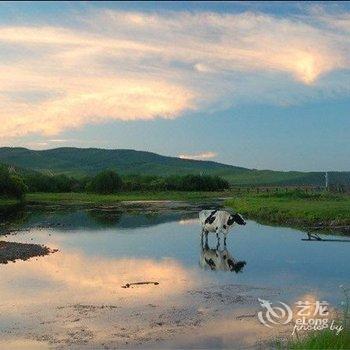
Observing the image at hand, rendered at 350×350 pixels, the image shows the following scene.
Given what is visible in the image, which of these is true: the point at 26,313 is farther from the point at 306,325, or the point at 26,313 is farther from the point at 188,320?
the point at 306,325

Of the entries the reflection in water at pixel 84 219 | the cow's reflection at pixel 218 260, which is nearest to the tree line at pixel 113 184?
the reflection in water at pixel 84 219

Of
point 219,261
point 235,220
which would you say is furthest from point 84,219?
point 219,261

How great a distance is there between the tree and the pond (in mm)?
64093

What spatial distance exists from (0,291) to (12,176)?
59479 millimetres

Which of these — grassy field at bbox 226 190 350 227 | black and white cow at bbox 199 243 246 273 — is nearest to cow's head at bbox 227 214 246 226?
black and white cow at bbox 199 243 246 273

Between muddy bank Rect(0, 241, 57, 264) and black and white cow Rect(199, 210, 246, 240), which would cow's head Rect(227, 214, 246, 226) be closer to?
black and white cow Rect(199, 210, 246, 240)

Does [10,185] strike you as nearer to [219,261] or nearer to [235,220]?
[235,220]

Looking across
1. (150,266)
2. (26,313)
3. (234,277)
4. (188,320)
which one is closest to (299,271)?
(234,277)

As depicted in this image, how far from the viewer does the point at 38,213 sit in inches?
2192

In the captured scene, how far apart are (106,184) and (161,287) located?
268 ft

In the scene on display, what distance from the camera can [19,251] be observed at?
2753cm

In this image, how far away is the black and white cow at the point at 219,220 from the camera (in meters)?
29.6

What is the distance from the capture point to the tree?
3930 inches

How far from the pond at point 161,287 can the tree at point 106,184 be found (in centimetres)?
6409
